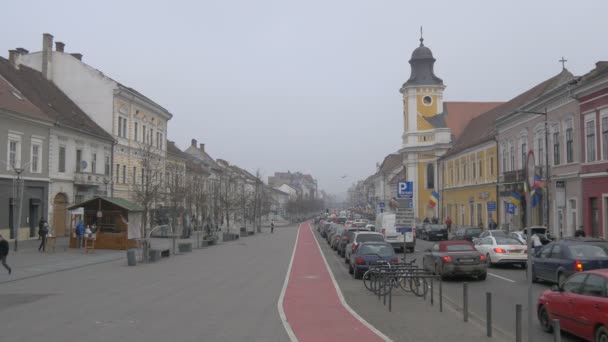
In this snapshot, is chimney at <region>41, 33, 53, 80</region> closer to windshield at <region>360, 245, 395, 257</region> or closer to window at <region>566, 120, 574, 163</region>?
windshield at <region>360, 245, 395, 257</region>

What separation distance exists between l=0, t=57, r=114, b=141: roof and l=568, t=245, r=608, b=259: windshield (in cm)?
3362

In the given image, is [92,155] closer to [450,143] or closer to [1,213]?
[1,213]

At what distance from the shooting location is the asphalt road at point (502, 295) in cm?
1175

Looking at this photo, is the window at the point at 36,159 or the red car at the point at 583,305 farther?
the window at the point at 36,159

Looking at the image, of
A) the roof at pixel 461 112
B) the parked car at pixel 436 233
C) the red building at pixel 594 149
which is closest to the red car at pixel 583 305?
the red building at pixel 594 149

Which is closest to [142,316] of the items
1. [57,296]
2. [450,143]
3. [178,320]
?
[178,320]

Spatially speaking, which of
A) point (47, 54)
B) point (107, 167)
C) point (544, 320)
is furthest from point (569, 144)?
point (47, 54)

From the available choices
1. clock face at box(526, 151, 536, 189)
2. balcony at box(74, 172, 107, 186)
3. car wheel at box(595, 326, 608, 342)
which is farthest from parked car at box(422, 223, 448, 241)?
clock face at box(526, 151, 536, 189)

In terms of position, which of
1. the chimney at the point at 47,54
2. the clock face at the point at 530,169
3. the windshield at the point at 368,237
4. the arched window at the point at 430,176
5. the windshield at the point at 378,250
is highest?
the chimney at the point at 47,54

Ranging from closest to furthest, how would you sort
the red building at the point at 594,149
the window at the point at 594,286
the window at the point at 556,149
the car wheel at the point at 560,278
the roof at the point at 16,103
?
1. the window at the point at 594,286
2. the car wheel at the point at 560,278
3. the red building at the point at 594,149
4. the roof at the point at 16,103
5. the window at the point at 556,149

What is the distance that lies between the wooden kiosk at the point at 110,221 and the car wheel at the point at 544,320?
26.9 meters

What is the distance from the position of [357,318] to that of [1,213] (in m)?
27.4

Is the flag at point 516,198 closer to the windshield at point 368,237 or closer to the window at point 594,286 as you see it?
the windshield at point 368,237

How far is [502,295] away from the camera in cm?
1623
